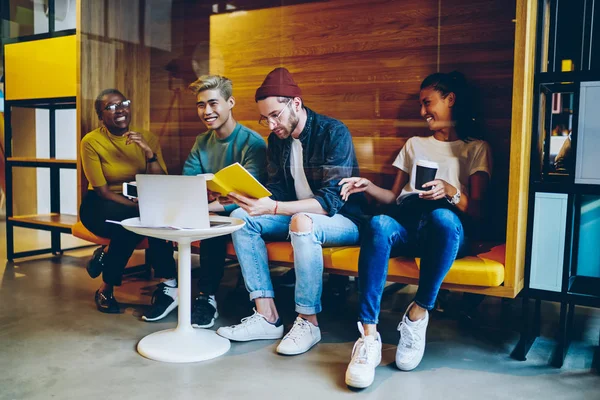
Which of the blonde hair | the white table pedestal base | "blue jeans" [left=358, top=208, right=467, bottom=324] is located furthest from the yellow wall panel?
"blue jeans" [left=358, top=208, right=467, bottom=324]

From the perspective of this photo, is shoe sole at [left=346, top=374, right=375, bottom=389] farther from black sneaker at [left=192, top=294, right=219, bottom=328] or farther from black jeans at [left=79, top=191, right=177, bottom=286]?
black jeans at [left=79, top=191, right=177, bottom=286]

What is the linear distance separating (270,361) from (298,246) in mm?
431

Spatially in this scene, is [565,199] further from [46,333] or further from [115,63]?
[115,63]

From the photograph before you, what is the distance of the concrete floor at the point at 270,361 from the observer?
5.67ft

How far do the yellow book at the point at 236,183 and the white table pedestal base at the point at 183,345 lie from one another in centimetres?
56

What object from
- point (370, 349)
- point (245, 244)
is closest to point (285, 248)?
point (245, 244)

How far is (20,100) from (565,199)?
303 centimetres

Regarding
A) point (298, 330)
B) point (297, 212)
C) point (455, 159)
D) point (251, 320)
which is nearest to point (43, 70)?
point (297, 212)

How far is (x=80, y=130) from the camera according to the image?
308cm

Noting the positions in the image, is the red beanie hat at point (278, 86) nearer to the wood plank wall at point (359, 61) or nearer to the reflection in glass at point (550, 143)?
the wood plank wall at point (359, 61)

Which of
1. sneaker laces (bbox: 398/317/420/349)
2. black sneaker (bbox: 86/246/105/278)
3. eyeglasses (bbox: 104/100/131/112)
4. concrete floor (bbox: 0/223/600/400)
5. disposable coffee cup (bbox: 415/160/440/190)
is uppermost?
eyeglasses (bbox: 104/100/131/112)

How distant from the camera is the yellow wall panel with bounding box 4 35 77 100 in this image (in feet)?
10.3

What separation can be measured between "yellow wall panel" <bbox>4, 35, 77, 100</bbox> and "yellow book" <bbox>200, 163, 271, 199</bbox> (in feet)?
5.14

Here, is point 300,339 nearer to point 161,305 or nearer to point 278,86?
point 161,305
